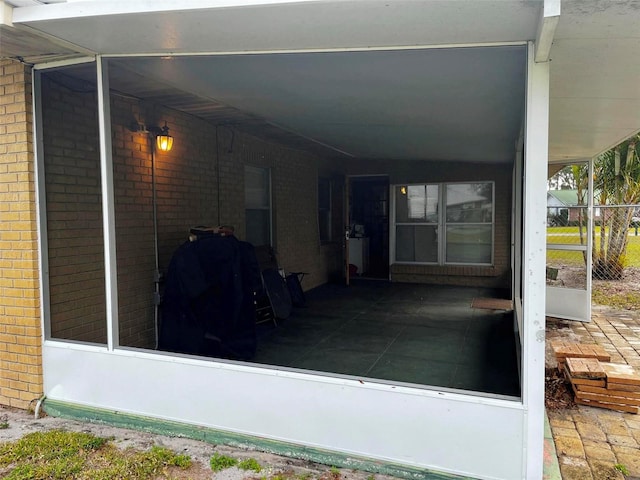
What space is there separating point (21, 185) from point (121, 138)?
108 cm

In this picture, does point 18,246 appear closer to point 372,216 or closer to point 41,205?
point 41,205

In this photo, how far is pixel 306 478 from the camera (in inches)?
96.7

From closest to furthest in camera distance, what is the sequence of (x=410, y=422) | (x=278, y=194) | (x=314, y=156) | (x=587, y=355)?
(x=410, y=422) → (x=587, y=355) → (x=278, y=194) → (x=314, y=156)

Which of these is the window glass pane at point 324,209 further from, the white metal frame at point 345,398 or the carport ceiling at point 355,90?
the white metal frame at point 345,398

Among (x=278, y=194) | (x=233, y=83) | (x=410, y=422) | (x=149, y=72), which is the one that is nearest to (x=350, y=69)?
(x=233, y=83)

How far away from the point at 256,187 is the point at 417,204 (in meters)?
3.71

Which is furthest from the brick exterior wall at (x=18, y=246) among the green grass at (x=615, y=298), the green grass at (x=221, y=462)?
the green grass at (x=615, y=298)

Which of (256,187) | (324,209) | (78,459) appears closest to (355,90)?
(78,459)

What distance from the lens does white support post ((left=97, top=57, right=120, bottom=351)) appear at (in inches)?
118

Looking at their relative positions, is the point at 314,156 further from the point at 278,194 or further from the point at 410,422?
the point at 410,422

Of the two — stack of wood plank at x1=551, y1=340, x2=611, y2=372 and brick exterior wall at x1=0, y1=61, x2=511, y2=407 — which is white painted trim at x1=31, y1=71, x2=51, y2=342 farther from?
stack of wood plank at x1=551, y1=340, x2=611, y2=372

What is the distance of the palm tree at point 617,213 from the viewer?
8992mm

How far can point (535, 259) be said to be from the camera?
2234mm

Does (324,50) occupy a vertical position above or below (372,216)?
above
